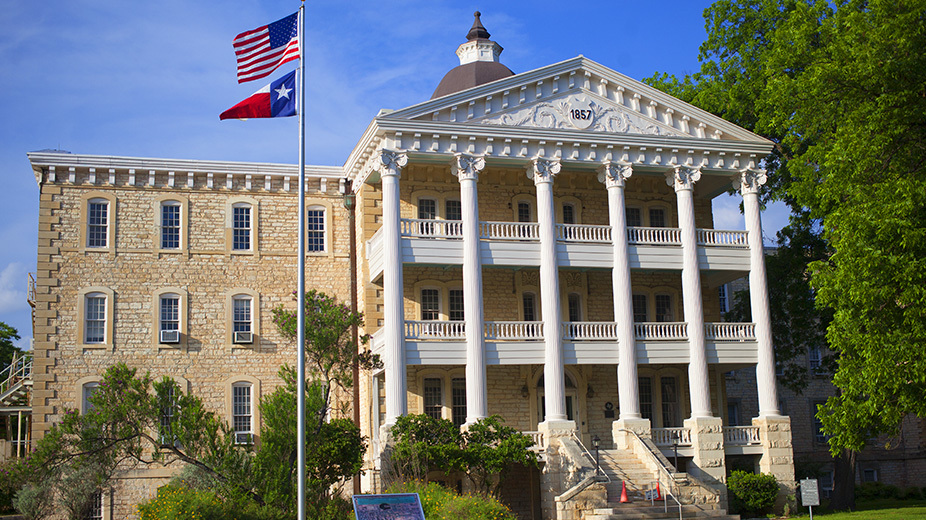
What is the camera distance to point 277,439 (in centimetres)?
2228

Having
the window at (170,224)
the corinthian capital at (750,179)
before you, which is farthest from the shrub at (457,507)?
the corinthian capital at (750,179)

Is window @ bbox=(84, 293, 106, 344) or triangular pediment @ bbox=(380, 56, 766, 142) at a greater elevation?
triangular pediment @ bbox=(380, 56, 766, 142)

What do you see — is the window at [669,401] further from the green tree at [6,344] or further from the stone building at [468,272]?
the green tree at [6,344]

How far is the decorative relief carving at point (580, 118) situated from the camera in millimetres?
30219

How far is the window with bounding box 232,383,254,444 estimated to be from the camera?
101ft

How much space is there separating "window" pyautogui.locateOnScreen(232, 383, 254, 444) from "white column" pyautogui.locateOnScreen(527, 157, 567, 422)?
9.74m

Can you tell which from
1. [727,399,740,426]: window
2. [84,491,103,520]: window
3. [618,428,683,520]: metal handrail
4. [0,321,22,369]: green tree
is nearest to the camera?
[618,428,683,520]: metal handrail

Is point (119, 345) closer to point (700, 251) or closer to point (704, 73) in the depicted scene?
point (700, 251)

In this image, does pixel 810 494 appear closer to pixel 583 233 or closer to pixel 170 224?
pixel 583 233

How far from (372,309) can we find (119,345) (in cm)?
816

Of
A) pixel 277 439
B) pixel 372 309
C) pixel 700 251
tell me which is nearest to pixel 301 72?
pixel 277 439

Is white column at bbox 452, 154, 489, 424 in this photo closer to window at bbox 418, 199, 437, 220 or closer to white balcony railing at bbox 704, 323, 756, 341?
window at bbox 418, 199, 437, 220

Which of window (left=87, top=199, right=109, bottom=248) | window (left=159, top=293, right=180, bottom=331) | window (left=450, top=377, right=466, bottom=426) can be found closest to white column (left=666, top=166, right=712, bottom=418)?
window (left=450, top=377, right=466, bottom=426)

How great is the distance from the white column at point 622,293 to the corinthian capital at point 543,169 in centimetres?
181
